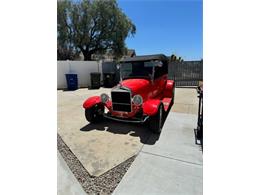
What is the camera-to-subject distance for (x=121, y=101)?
3.74 m

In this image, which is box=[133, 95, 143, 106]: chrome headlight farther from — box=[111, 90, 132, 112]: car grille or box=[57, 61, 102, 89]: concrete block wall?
box=[57, 61, 102, 89]: concrete block wall

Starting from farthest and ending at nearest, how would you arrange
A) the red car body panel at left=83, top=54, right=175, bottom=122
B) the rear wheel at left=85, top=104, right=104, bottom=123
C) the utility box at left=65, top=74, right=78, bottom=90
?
the utility box at left=65, top=74, right=78, bottom=90 → the rear wheel at left=85, top=104, right=104, bottom=123 → the red car body panel at left=83, top=54, right=175, bottom=122

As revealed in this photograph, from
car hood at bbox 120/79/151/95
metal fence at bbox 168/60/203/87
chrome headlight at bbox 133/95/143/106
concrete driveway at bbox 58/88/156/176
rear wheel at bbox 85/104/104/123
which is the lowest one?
concrete driveway at bbox 58/88/156/176

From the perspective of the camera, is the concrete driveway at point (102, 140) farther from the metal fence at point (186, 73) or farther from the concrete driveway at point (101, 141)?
the metal fence at point (186, 73)

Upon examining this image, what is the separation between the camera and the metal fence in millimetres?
11031

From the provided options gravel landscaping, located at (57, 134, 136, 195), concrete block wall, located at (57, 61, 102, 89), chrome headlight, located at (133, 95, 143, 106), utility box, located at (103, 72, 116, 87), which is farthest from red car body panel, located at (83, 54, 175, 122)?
concrete block wall, located at (57, 61, 102, 89)

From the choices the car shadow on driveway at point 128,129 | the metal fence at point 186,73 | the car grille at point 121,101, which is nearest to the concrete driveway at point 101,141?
the car shadow on driveway at point 128,129

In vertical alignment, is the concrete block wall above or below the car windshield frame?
above

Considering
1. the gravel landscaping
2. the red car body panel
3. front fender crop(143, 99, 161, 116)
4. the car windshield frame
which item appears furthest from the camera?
the car windshield frame

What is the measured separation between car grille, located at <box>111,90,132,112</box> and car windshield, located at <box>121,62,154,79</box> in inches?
37.2

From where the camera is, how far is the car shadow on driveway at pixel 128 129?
10.8 feet
